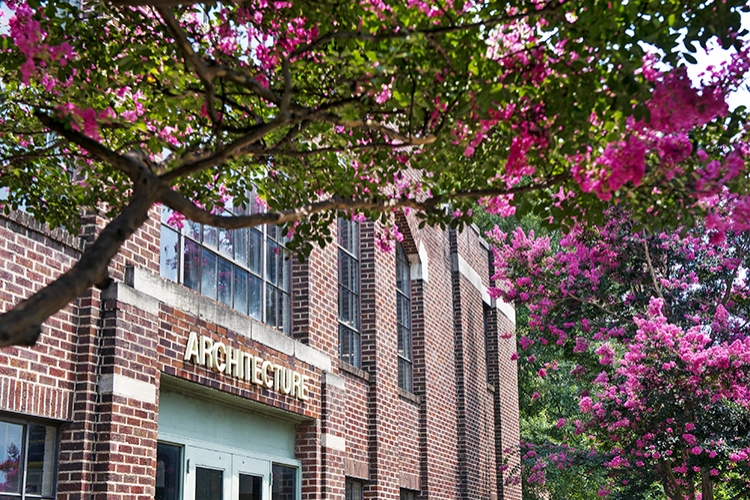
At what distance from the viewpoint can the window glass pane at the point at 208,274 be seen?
1082 cm

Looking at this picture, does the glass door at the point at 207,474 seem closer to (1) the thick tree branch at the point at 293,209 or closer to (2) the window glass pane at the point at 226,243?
(2) the window glass pane at the point at 226,243

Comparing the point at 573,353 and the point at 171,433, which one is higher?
the point at 573,353

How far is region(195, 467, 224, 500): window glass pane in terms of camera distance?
10.6m

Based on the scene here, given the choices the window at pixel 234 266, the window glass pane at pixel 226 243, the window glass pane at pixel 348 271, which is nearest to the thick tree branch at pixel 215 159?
the window at pixel 234 266

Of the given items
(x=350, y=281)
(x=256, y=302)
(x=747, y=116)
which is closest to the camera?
(x=747, y=116)

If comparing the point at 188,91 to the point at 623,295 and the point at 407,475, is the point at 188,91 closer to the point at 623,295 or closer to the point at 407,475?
the point at 407,475

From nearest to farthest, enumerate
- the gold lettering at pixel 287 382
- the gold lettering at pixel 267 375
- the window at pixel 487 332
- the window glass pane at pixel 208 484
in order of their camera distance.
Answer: the window glass pane at pixel 208 484 → the gold lettering at pixel 267 375 → the gold lettering at pixel 287 382 → the window at pixel 487 332

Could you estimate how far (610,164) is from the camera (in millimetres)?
Answer: 5738

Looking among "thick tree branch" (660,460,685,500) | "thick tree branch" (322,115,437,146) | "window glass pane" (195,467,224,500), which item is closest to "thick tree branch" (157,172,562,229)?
"thick tree branch" (322,115,437,146)

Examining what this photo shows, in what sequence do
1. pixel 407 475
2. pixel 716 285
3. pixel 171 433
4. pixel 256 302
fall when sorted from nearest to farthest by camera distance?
pixel 171 433
pixel 256 302
pixel 407 475
pixel 716 285

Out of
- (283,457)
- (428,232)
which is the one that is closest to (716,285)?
(428,232)

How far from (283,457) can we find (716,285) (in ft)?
32.7

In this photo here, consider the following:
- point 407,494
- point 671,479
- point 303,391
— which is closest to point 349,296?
point 303,391

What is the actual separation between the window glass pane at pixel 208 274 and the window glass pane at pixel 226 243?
0.78ft
